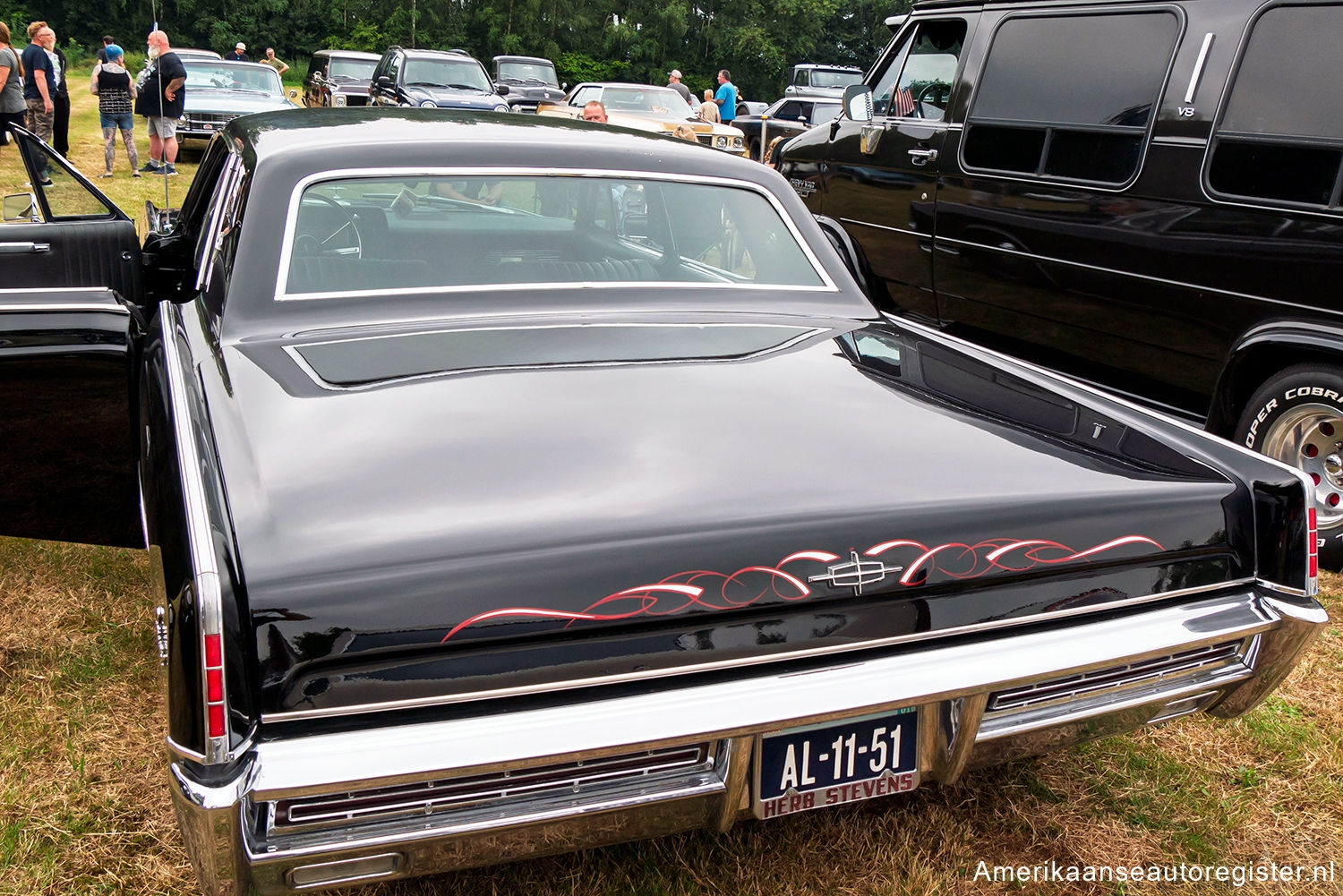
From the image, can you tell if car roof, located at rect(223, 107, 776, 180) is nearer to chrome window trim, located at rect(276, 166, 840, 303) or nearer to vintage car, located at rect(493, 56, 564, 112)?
chrome window trim, located at rect(276, 166, 840, 303)

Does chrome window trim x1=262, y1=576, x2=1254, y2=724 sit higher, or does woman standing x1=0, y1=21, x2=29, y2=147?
woman standing x1=0, y1=21, x2=29, y2=147

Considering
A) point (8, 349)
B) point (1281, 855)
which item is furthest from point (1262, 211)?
point (8, 349)

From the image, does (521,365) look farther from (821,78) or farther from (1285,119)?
(821,78)

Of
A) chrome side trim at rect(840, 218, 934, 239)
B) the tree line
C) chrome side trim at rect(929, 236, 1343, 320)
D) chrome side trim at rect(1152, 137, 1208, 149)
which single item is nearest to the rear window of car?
chrome side trim at rect(929, 236, 1343, 320)

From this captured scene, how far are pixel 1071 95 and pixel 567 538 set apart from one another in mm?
4010

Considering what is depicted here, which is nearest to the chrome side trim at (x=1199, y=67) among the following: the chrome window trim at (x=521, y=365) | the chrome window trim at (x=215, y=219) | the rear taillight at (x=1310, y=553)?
the chrome window trim at (x=521, y=365)

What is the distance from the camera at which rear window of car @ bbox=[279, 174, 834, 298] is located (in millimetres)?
2713

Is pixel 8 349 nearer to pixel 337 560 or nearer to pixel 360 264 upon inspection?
pixel 360 264

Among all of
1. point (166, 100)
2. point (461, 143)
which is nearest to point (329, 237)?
point (461, 143)

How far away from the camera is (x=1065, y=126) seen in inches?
183

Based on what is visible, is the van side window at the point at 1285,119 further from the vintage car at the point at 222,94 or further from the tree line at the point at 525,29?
the tree line at the point at 525,29

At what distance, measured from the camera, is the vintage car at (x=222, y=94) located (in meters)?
14.4

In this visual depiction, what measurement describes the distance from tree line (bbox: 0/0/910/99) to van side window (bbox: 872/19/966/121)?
1515 inches

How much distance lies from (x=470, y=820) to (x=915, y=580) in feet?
2.73
